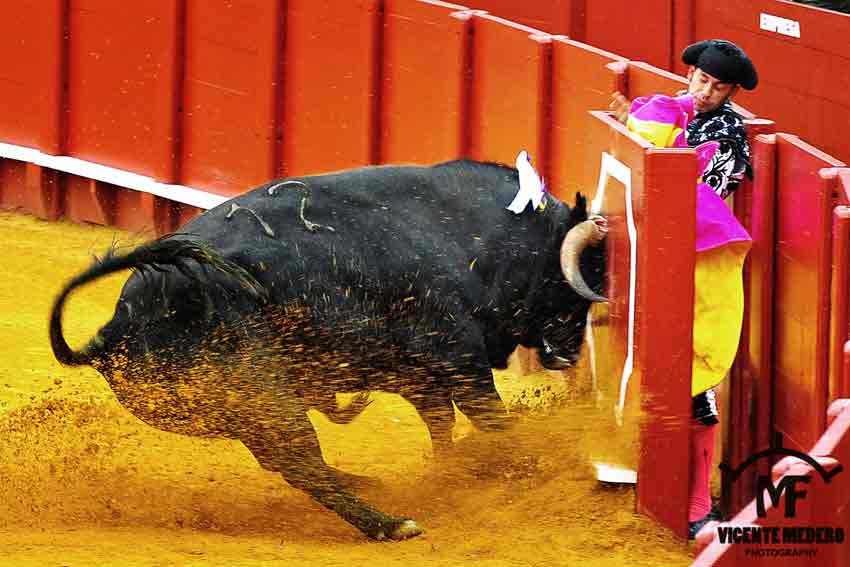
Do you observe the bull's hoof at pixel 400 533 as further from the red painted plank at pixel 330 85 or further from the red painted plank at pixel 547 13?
the red painted plank at pixel 547 13

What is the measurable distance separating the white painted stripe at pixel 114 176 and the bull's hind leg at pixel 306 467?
12.3 feet

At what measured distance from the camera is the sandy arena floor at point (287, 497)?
4305mm

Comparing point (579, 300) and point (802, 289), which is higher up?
point (802, 289)

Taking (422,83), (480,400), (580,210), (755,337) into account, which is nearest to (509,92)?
(422,83)

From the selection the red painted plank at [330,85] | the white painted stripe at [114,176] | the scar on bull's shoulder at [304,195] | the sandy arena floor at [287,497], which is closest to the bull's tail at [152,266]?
the scar on bull's shoulder at [304,195]

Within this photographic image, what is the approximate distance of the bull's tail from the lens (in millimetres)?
4344

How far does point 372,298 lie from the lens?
4.83 m

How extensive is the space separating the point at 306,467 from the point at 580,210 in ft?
4.08

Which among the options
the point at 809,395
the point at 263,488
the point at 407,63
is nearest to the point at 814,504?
the point at 809,395

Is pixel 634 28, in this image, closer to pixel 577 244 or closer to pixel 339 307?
pixel 577 244

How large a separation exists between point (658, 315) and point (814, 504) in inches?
63.1

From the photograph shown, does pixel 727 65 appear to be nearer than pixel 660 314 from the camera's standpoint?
No

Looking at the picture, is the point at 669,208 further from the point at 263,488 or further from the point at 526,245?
the point at 263,488

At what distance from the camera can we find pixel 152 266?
444cm
